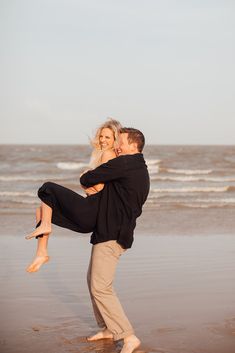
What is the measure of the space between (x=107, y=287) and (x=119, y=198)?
659 millimetres

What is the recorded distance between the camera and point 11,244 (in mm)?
9664

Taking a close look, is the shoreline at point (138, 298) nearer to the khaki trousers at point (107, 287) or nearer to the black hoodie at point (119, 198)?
the khaki trousers at point (107, 287)

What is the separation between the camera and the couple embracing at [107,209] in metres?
4.20

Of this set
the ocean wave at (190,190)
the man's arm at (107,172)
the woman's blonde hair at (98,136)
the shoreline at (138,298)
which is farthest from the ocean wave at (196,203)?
the man's arm at (107,172)

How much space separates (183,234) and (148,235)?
0.68 metres

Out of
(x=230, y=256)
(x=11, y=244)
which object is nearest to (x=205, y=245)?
(x=230, y=256)

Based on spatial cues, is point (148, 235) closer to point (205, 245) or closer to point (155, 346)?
point (205, 245)

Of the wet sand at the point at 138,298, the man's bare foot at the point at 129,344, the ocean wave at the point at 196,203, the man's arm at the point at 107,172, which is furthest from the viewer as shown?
the ocean wave at the point at 196,203

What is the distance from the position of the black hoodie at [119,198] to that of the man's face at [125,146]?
2.7 inches

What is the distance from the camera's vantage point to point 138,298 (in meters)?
6.08

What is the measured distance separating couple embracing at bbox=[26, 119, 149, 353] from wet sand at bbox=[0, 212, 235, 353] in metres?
0.47

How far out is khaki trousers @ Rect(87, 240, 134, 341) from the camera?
14.0 ft

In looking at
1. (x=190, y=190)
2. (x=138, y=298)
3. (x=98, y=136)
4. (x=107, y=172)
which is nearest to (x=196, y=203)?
(x=190, y=190)

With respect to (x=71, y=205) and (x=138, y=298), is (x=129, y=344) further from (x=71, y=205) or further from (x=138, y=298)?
(x=138, y=298)
